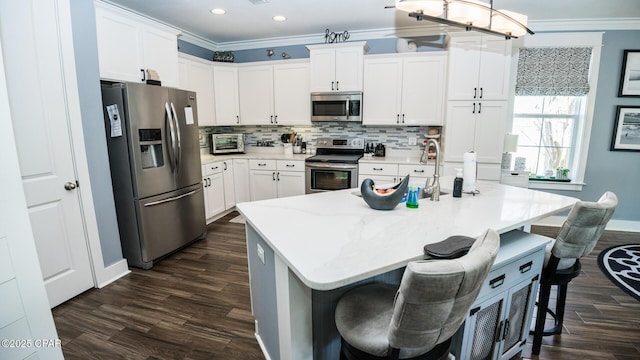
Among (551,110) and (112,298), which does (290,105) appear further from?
(551,110)

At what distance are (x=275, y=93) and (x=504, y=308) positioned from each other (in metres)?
3.87

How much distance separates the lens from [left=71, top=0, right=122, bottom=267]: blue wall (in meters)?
2.40

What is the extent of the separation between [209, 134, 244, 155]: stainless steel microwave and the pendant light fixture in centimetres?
343

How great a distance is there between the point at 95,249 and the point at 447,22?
3.23 m

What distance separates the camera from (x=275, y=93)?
4492 millimetres

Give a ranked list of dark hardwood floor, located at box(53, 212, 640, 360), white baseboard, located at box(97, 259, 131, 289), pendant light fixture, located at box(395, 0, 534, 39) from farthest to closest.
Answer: white baseboard, located at box(97, 259, 131, 289)
dark hardwood floor, located at box(53, 212, 640, 360)
pendant light fixture, located at box(395, 0, 534, 39)

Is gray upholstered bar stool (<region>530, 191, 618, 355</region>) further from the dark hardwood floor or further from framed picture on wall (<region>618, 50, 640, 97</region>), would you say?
framed picture on wall (<region>618, 50, 640, 97</region>)

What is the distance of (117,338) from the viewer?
2.00m

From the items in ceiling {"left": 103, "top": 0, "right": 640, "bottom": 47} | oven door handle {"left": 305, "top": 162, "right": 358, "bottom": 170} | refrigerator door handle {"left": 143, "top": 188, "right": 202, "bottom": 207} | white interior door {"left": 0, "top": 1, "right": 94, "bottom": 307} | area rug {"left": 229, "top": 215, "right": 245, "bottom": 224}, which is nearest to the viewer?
white interior door {"left": 0, "top": 1, "right": 94, "bottom": 307}

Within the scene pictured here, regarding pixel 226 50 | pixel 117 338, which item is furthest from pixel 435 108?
pixel 117 338

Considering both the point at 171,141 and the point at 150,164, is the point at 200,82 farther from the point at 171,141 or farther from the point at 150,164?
the point at 150,164

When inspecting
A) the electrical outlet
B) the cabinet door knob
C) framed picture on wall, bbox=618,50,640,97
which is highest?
framed picture on wall, bbox=618,50,640,97

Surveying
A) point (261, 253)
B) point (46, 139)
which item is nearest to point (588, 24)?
point (261, 253)

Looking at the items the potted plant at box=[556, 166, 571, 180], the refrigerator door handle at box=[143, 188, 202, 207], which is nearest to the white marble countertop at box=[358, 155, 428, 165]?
the potted plant at box=[556, 166, 571, 180]
